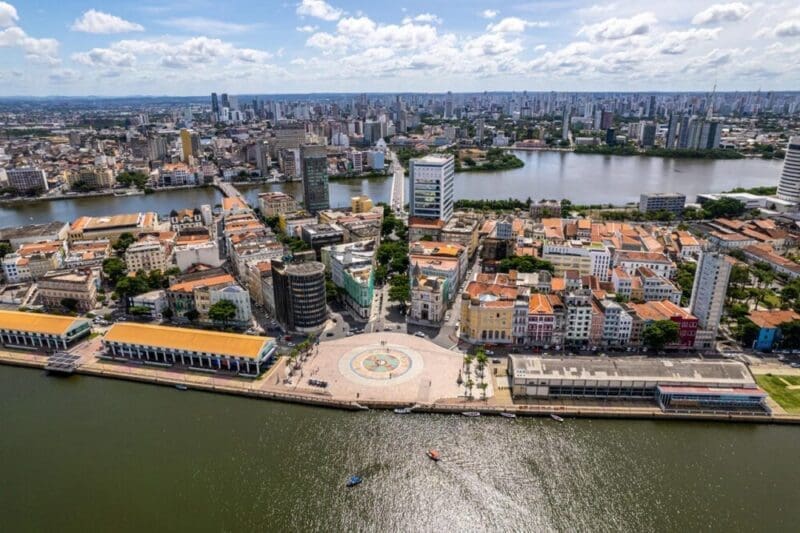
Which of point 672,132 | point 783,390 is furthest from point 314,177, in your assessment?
point 672,132

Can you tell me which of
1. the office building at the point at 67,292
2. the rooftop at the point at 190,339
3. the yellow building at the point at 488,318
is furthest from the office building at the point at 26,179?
the yellow building at the point at 488,318

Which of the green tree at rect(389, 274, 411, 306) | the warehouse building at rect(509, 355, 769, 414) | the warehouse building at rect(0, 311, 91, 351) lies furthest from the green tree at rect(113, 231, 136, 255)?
the warehouse building at rect(509, 355, 769, 414)

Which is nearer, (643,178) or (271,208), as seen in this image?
(271,208)

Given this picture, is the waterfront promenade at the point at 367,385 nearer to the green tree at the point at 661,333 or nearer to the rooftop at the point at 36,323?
the rooftop at the point at 36,323

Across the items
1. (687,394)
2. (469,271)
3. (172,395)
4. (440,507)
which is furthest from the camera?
(469,271)

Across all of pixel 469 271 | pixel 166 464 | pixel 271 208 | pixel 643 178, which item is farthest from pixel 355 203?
pixel 643 178

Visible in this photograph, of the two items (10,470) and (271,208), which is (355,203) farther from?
(10,470)
